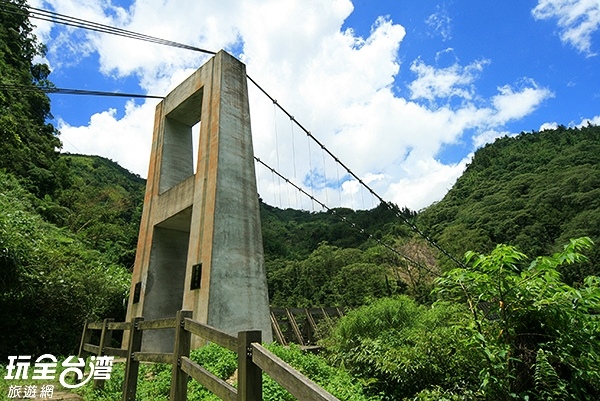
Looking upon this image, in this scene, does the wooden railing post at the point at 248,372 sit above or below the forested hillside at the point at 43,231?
below

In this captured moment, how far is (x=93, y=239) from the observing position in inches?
713

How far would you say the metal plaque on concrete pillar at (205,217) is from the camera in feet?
22.4

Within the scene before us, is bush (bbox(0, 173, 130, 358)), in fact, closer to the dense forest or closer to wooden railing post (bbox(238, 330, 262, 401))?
the dense forest

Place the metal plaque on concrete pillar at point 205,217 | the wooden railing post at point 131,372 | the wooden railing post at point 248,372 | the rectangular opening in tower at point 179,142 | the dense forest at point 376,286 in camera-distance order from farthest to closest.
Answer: the rectangular opening in tower at point 179,142, the metal plaque on concrete pillar at point 205,217, the wooden railing post at point 131,372, the dense forest at point 376,286, the wooden railing post at point 248,372

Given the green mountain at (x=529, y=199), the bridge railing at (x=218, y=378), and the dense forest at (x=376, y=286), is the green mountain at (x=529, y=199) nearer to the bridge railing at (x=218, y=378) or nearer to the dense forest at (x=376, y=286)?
the dense forest at (x=376, y=286)

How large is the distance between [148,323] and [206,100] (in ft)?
19.3

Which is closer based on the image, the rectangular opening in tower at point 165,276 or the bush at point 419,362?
the bush at point 419,362

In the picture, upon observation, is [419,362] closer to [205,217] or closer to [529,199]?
[205,217]

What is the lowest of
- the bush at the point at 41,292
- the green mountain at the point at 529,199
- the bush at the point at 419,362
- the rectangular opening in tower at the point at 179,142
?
the bush at the point at 419,362

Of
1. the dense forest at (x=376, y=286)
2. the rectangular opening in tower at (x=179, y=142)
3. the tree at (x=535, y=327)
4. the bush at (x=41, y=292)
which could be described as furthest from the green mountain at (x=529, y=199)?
the tree at (x=535, y=327)

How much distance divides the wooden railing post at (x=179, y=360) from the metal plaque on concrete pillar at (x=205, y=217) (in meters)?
3.29

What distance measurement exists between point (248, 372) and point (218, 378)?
1.37 ft

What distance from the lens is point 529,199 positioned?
112 ft

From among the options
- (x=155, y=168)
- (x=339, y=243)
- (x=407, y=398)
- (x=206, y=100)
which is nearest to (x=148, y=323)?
(x=407, y=398)
